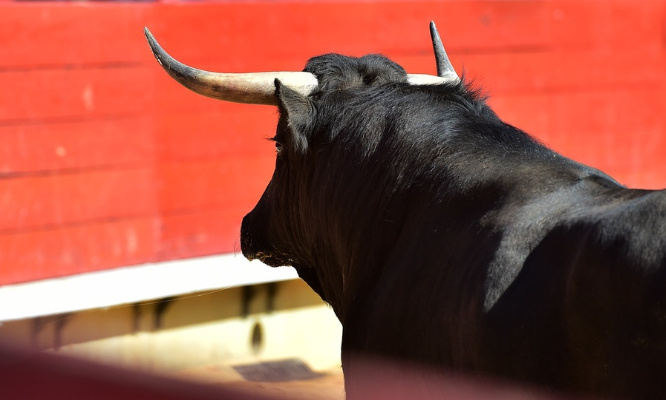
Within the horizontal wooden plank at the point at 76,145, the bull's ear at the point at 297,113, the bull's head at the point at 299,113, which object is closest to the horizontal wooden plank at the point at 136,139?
the horizontal wooden plank at the point at 76,145

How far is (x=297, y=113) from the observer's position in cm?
276

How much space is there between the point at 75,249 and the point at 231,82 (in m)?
2.02

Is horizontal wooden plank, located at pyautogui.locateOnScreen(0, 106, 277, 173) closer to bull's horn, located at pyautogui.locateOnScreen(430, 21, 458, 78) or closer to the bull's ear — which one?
bull's horn, located at pyautogui.locateOnScreen(430, 21, 458, 78)

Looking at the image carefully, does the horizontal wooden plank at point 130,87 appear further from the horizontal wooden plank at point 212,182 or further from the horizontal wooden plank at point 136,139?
the horizontal wooden plank at point 212,182

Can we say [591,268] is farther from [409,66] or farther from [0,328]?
[409,66]

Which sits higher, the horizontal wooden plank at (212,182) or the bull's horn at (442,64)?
the bull's horn at (442,64)

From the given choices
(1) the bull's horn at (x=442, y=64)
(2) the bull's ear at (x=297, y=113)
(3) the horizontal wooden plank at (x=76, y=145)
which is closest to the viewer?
(2) the bull's ear at (x=297, y=113)

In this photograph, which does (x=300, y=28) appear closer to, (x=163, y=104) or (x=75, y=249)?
(x=163, y=104)

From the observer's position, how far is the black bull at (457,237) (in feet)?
5.69

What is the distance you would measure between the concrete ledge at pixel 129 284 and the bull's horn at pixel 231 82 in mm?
1910

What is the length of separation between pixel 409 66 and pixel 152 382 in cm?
360

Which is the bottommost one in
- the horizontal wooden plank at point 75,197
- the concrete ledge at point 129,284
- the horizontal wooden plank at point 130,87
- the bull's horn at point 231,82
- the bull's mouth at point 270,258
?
the concrete ledge at point 129,284

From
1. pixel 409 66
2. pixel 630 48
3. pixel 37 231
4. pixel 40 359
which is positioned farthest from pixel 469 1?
pixel 40 359

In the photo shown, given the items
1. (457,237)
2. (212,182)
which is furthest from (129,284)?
(457,237)
